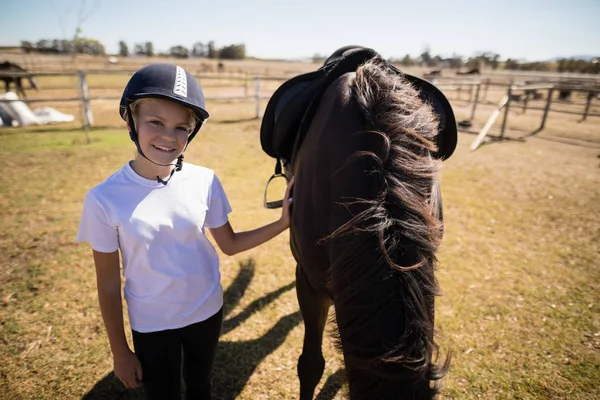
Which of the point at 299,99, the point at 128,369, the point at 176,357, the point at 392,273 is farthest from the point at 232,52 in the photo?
the point at 392,273

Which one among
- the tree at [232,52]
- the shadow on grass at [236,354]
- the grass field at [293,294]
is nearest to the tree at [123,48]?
the tree at [232,52]

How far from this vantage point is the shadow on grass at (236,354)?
220cm

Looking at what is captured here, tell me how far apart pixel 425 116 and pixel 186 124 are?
3.30 ft

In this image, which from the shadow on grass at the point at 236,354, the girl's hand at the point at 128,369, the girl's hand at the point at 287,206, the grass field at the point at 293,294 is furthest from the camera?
the grass field at the point at 293,294

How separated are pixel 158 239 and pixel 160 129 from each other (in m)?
0.46

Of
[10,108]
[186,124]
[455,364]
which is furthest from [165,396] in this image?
[10,108]

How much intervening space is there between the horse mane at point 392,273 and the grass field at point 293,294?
151 mm

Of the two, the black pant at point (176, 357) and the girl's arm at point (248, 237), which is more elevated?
the girl's arm at point (248, 237)

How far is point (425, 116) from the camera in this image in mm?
1265

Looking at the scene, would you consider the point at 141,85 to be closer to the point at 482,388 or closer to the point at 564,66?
the point at 482,388

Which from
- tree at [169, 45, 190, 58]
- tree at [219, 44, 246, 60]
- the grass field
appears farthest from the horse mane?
tree at [169, 45, 190, 58]

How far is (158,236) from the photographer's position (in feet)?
4.34

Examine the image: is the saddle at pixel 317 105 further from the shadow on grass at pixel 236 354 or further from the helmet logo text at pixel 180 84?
the shadow on grass at pixel 236 354

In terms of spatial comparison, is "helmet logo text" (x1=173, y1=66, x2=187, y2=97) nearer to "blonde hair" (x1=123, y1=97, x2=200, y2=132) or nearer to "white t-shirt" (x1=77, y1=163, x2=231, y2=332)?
"blonde hair" (x1=123, y1=97, x2=200, y2=132)
